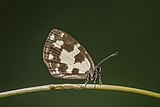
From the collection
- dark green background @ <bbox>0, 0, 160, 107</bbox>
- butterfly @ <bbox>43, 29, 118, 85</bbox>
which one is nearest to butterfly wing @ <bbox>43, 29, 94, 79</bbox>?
butterfly @ <bbox>43, 29, 118, 85</bbox>

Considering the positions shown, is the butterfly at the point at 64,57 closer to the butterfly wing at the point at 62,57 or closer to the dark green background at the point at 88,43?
the butterfly wing at the point at 62,57

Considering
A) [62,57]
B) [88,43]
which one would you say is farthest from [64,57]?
[88,43]

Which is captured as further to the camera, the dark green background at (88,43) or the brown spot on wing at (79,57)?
the dark green background at (88,43)

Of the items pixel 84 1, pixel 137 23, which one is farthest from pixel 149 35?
pixel 84 1

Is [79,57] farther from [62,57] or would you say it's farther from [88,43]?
[88,43]

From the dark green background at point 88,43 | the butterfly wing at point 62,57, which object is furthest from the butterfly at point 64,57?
the dark green background at point 88,43

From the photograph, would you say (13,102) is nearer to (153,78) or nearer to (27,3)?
(27,3)

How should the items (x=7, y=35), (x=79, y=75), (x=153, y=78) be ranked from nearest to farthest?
1. (x=79, y=75)
2. (x=153, y=78)
3. (x=7, y=35)
